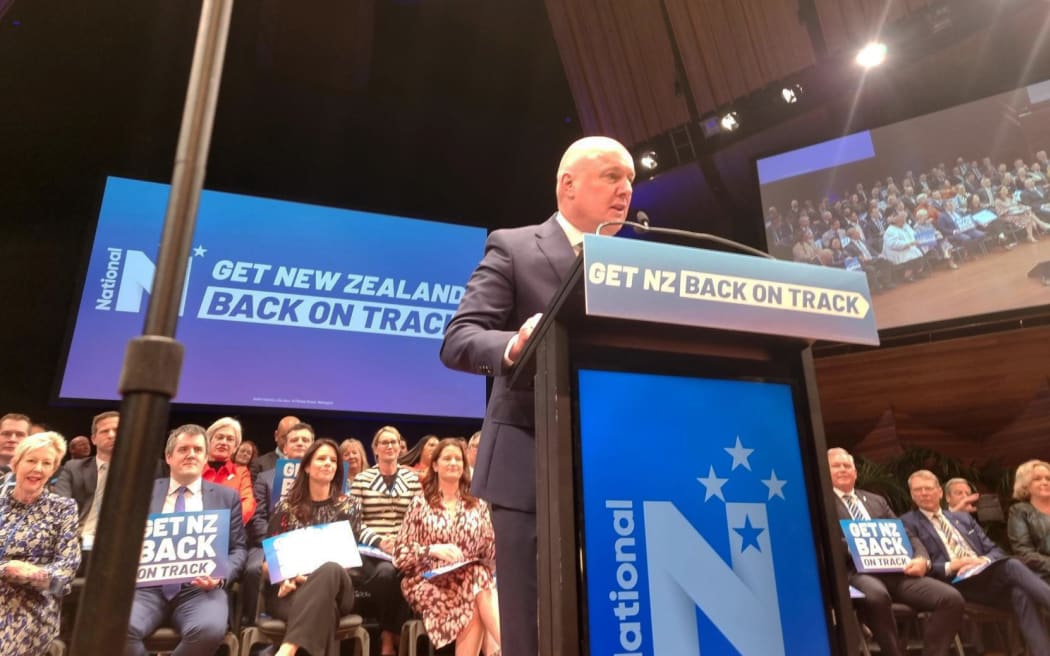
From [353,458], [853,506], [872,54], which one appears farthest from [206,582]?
[872,54]

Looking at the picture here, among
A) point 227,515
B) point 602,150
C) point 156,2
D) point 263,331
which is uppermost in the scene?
point 156,2

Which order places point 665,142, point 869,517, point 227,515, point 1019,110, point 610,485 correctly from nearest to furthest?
point 610,485 < point 227,515 < point 869,517 < point 1019,110 < point 665,142

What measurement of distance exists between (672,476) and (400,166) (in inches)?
258

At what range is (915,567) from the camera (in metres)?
4.18

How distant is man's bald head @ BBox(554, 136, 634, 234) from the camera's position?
59.4 inches

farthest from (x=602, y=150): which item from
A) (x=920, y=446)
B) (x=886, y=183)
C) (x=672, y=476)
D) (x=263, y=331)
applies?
(x=920, y=446)

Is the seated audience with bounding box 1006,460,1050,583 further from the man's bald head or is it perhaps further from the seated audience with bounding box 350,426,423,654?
the man's bald head

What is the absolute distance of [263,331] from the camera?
20.0 feet

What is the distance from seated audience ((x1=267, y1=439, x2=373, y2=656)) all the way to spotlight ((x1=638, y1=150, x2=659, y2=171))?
4117 millimetres

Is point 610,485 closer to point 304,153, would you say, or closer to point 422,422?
point 422,422

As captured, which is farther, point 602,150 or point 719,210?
point 719,210

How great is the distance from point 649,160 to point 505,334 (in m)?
5.90

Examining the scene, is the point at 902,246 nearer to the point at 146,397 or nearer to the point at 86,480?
the point at 86,480

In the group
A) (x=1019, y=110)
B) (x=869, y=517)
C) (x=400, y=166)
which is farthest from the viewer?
(x=400, y=166)
